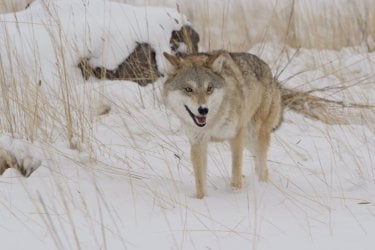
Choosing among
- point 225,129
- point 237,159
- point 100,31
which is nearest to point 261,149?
point 237,159

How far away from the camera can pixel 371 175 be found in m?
4.61

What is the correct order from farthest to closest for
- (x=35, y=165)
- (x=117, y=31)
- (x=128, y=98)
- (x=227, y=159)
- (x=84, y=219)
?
1. (x=117, y=31)
2. (x=128, y=98)
3. (x=227, y=159)
4. (x=35, y=165)
5. (x=84, y=219)

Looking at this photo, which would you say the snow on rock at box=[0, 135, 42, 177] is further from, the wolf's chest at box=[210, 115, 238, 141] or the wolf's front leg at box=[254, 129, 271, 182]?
the wolf's front leg at box=[254, 129, 271, 182]

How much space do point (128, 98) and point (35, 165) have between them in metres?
2.56

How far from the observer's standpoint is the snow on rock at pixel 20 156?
4285mm

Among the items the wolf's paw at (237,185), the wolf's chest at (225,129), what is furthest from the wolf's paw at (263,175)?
the wolf's chest at (225,129)

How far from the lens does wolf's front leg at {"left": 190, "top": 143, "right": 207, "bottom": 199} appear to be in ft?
14.5

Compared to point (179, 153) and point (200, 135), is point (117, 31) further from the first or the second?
point (200, 135)

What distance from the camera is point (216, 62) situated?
4.58 m

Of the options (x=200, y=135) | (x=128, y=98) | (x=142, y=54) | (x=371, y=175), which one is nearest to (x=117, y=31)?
(x=142, y=54)

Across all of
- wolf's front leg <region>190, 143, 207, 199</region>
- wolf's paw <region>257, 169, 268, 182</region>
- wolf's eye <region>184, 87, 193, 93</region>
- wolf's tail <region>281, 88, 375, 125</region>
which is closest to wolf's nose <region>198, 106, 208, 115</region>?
wolf's eye <region>184, 87, 193, 93</region>

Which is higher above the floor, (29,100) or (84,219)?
(29,100)

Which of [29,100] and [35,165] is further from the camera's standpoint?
[29,100]

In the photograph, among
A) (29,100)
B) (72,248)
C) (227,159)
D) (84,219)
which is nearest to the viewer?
(72,248)
